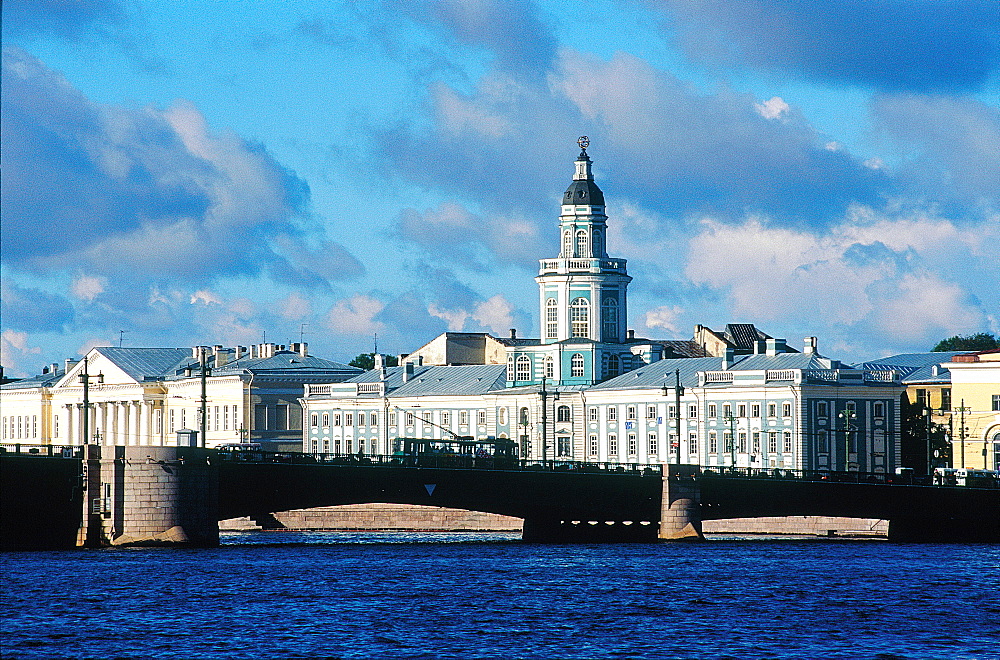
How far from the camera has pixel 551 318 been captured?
119625mm

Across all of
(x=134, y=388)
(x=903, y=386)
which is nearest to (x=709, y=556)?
(x=903, y=386)

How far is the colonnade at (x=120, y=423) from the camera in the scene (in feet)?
441

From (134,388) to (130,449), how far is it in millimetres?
64358

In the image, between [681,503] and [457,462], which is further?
[457,462]

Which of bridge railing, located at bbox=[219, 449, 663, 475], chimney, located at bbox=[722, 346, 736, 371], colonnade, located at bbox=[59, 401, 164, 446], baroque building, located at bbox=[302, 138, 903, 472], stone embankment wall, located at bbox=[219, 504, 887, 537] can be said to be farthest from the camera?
colonnade, located at bbox=[59, 401, 164, 446]

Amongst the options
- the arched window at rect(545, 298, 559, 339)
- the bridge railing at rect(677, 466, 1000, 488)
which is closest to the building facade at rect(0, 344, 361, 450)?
the arched window at rect(545, 298, 559, 339)

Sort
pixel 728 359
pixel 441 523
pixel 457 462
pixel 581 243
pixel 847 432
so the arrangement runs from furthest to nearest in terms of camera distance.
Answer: pixel 581 243 < pixel 728 359 < pixel 847 432 < pixel 441 523 < pixel 457 462

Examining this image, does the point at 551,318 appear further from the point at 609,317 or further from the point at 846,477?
the point at 846,477

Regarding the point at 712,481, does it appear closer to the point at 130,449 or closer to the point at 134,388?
the point at 130,449

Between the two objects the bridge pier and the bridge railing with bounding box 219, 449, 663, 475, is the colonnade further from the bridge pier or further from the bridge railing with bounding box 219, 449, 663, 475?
the bridge pier

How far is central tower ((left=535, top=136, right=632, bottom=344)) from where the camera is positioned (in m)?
118

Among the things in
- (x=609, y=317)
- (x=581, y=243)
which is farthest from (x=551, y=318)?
(x=581, y=243)

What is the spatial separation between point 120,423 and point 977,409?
59855 mm

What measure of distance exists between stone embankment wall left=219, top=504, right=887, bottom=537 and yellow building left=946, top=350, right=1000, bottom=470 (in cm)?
1560
